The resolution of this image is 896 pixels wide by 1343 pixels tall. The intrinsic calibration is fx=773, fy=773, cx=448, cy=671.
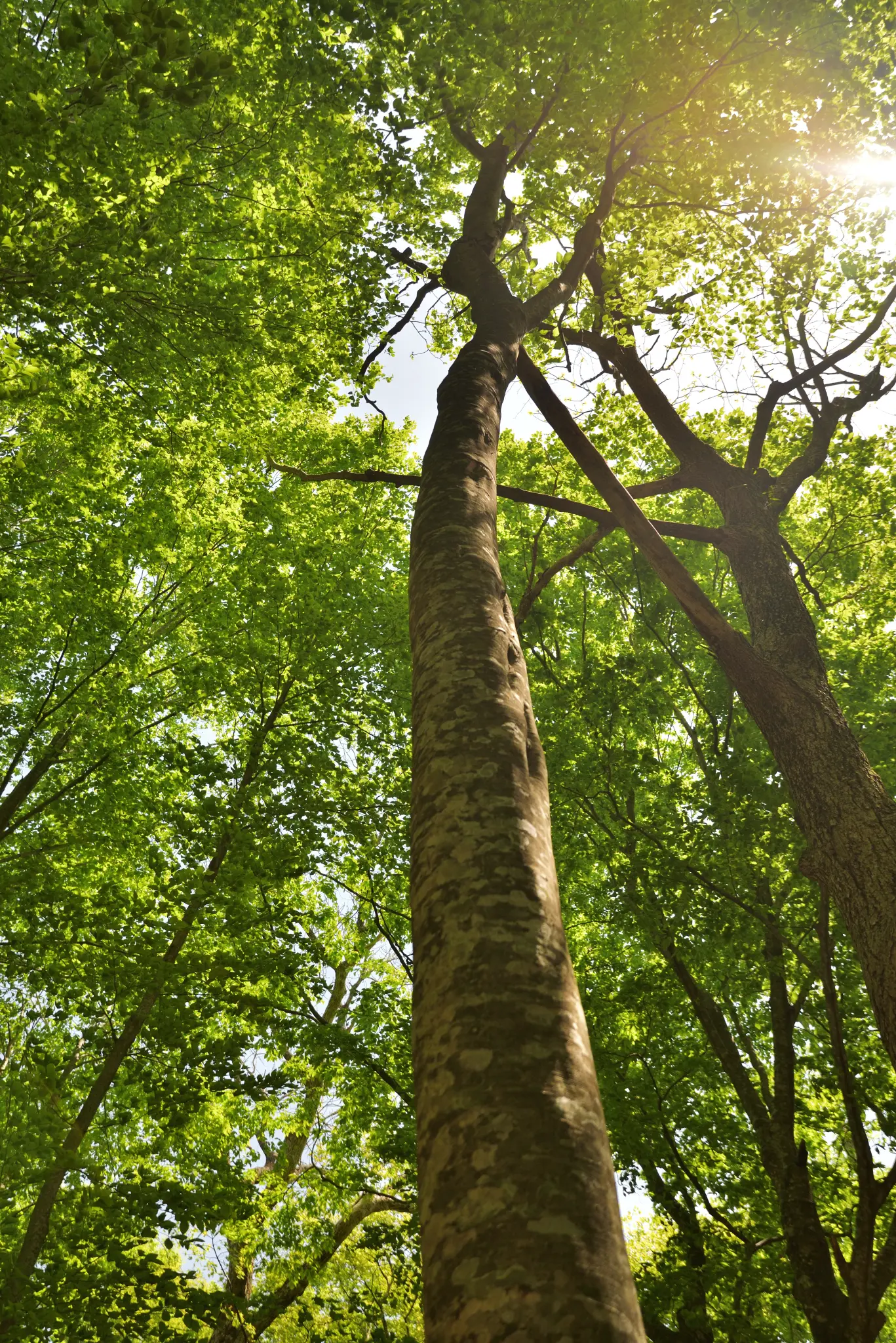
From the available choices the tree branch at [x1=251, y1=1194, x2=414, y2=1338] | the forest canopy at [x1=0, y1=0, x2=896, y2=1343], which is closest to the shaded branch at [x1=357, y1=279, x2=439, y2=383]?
the forest canopy at [x1=0, y1=0, x2=896, y2=1343]

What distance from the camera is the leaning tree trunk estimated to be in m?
1.40

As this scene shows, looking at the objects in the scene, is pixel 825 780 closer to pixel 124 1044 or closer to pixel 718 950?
pixel 718 950

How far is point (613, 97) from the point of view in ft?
23.5

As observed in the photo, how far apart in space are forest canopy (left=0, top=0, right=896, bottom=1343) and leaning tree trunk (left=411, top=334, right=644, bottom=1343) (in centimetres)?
1

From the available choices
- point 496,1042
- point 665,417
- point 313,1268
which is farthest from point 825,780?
point 313,1268

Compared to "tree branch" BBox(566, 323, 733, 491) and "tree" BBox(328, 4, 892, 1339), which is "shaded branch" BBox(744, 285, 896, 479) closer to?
"tree branch" BBox(566, 323, 733, 491)

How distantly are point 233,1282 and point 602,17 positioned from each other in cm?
1521

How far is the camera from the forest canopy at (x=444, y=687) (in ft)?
9.27

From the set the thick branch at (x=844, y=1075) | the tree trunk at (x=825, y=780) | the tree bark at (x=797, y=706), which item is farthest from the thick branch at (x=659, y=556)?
the thick branch at (x=844, y=1075)

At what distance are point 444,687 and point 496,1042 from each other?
1272 mm

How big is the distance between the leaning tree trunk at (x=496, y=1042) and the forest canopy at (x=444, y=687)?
0.04ft

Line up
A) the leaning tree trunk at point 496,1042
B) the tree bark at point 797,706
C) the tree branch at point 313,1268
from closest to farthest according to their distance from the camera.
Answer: the leaning tree trunk at point 496,1042
the tree bark at point 797,706
the tree branch at point 313,1268

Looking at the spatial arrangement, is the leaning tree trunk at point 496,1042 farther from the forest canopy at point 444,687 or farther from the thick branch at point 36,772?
the thick branch at point 36,772

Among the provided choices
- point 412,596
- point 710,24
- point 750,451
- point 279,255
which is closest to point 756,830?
point 750,451
